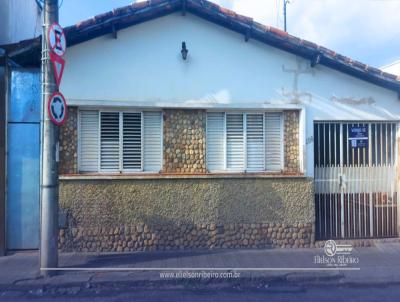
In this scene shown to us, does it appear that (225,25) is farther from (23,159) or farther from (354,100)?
(23,159)

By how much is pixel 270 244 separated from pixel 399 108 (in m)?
4.05

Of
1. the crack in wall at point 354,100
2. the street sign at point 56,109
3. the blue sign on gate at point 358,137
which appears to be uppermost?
the crack in wall at point 354,100

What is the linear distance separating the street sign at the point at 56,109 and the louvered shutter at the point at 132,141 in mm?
1486

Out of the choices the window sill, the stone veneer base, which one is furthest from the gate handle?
the stone veneer base

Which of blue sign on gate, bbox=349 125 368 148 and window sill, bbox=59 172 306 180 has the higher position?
blue sign on gate, bbox=349 125 368 148

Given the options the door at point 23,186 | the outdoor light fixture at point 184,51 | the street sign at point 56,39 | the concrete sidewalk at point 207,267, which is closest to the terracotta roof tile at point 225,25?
the outdoor light fixture at point 184,51

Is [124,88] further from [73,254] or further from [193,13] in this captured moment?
[73,254]

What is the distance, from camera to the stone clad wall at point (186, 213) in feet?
21.5

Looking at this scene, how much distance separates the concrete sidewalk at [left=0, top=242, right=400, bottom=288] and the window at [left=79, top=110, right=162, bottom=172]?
5.68ft

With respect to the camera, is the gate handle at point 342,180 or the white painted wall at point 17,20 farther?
the gate handle at point 342,180

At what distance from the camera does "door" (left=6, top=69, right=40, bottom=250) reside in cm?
649

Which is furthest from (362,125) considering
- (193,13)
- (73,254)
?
(73,254)

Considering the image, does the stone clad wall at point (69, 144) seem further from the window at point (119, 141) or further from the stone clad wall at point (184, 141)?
the stone clad wall at point (184, 141)

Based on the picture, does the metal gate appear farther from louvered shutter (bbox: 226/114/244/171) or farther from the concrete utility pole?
the concrete utility pole
